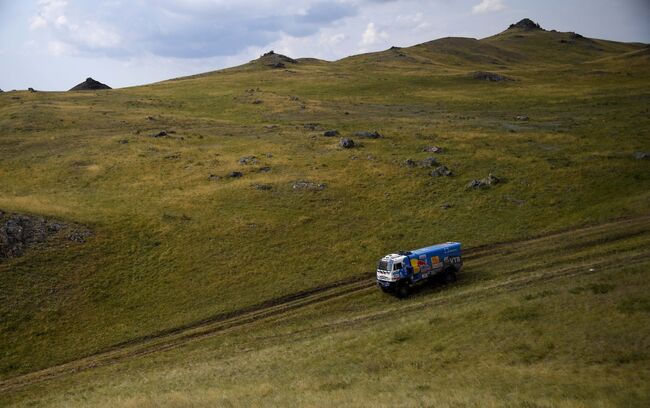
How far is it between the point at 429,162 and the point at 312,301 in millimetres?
38277

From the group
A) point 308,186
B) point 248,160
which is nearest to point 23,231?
point 308,186

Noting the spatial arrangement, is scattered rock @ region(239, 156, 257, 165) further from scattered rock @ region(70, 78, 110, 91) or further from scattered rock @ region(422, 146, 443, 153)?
scattered rock @ region(70, 78, 110, 91)

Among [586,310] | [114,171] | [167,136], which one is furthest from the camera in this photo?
[167,136]

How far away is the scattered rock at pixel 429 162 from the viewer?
2879 inches

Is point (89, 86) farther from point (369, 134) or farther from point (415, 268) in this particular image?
point (415, 268)

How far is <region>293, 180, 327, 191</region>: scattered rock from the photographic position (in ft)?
221

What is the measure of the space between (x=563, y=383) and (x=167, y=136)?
86.1 meters

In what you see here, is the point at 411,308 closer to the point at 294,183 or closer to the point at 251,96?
the point at 294,183

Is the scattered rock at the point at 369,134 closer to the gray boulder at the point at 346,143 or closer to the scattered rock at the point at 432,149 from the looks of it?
the gray boulder at the point at 346,143

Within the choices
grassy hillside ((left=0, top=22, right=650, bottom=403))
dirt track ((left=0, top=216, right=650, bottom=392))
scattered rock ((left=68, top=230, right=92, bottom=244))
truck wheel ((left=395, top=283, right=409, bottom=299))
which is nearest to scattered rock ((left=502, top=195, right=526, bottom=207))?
grassy hillside ((left=0, top=22, right=650, bottom=403))

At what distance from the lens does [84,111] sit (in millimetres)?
112438

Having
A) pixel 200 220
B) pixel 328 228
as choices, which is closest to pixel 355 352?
pixel 328 228

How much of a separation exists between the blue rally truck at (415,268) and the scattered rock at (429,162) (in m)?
33.1

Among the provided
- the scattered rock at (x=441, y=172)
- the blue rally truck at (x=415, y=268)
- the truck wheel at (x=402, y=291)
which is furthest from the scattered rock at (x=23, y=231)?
the scattered rock at (x=441, y=172)
